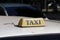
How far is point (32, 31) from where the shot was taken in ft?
6.36

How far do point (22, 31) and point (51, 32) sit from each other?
235 mm

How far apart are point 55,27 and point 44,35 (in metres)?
0.22

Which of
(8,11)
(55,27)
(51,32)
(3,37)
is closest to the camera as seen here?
(3,37)

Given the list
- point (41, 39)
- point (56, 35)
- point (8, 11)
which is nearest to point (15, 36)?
point (41, 39)

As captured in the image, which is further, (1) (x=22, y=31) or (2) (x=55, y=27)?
(2) (x=55, y=27)

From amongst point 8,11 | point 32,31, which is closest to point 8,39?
point 32,31

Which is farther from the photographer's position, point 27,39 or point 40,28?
point 40,28

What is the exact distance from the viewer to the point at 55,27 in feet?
6.94

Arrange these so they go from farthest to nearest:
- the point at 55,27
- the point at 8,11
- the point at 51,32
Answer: the point at 8,11
the point at 55,27
the point at 51,32

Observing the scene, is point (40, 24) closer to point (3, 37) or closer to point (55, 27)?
point (55, 27)

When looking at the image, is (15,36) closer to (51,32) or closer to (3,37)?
(3,37)

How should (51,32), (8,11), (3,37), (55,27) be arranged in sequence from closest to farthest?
(3,37) < (51,32) < (55,27) < (8,11)

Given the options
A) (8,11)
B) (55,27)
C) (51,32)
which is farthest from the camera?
(8,11)

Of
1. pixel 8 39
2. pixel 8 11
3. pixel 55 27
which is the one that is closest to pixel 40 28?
pixel 55 27
